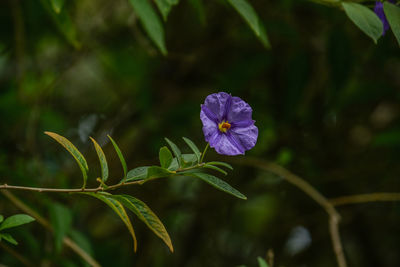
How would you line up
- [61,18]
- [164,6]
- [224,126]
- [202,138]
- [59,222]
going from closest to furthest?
[224,126], [164,6], [61,18], [59,222], [202,138]

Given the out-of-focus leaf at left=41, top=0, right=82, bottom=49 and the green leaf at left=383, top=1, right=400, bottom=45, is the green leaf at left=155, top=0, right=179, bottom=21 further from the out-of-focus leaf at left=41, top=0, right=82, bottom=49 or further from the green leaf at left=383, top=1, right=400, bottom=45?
the green leaf at left=383, top=1, right=400, bottom=45

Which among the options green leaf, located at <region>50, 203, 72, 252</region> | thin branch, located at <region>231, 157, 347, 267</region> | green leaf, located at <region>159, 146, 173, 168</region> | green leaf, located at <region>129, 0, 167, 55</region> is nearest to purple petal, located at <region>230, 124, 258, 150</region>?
green leaf, located at <region>159, 146, 173, 168</region>

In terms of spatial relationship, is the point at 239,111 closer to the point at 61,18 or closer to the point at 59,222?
the point at 61,18

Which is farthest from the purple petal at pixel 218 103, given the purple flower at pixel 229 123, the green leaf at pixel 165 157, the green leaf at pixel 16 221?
the green leaf at pixel 16 221

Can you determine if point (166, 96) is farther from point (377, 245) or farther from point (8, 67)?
point (377, 245)

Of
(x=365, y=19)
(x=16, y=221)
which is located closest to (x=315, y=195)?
(x=365, y=19)

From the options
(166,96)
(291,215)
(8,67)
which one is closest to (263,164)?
(291,215)
